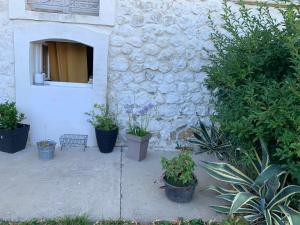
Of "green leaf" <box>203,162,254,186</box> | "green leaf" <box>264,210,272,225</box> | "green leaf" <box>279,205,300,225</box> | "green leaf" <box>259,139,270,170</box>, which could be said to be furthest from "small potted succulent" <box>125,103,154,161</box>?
"green leaf" <box>279,205,300,225</box>

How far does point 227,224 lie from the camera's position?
9.12ft

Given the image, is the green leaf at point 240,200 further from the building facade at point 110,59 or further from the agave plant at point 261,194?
the building facade at point 110,59

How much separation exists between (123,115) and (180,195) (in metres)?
1.74

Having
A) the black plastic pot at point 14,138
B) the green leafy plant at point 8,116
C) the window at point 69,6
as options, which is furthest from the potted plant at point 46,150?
the window at point 69,6

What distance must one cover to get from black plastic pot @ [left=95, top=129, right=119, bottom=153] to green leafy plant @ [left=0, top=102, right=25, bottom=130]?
3.42 feet

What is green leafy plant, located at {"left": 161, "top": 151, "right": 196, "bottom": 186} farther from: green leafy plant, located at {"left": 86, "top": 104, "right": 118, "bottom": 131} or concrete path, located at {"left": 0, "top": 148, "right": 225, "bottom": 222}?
green leafy plant, located at {"left": 86, "top": 104, "right": 118, "bottom": 131}

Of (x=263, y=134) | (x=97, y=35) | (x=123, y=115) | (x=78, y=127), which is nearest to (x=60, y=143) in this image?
(x=78, y=127)

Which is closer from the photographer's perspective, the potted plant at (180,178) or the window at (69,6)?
the potted plant at (180,178)

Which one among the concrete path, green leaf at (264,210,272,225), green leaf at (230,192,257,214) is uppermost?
green leaf at (230,192,257,214)

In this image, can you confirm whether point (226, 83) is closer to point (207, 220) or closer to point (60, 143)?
point (207, 220)

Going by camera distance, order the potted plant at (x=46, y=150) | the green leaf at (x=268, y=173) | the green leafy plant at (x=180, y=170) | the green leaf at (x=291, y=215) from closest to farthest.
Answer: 1. the green leaf at (x=291, y=215)
2. the green leaf at (x=268, y=173)
3. the green leafy plant at (x=180, y=170)
4. the potted plant at (x=46, y=150)

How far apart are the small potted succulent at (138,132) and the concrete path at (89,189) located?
4.4 inches

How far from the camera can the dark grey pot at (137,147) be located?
4258 mm

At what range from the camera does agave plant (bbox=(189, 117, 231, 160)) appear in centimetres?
439
